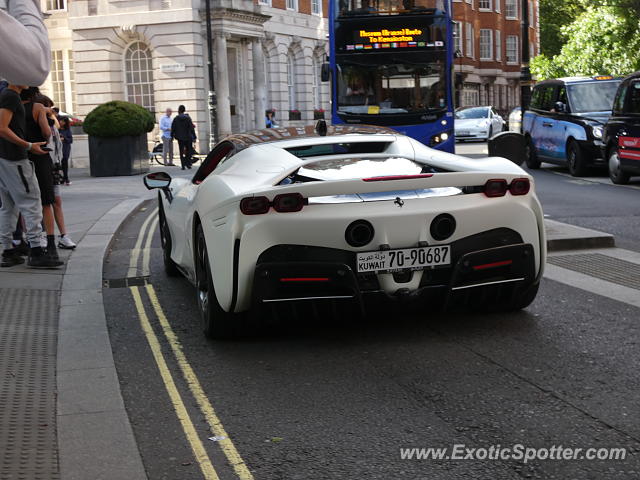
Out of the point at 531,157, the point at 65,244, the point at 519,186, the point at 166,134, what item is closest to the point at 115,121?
the point at 166,134

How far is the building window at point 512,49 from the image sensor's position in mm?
79175

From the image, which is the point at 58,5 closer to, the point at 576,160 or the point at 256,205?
the point at 576,160

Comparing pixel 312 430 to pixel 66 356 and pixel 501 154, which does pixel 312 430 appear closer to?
pixel 66 356

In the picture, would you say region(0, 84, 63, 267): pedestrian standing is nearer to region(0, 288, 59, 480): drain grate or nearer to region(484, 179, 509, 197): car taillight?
region(0, 288, 59, 480): drain grate

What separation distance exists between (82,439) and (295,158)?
2416 mm

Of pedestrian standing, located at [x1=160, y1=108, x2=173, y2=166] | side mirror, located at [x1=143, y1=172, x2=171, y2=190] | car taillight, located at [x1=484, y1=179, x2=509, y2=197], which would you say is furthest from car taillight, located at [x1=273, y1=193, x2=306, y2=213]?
pedestrian standing, located at [x1=160, y1=108, x2=173, y2=166]

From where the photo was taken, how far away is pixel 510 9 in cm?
7894

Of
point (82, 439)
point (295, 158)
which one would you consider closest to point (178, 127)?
point (295, 158)

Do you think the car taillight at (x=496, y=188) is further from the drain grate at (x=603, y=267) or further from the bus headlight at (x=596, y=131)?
Answer: the bus headlight at (x=596, y=131)

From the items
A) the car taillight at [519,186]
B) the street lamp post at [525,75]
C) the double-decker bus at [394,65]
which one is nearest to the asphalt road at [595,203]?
the double-decker bus at [394,65]

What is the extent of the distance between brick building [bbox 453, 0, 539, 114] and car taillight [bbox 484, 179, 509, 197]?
6414 centimetres

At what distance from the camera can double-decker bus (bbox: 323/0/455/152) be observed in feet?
60.6

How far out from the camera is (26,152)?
359 inches

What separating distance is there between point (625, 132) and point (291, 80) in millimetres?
35204
